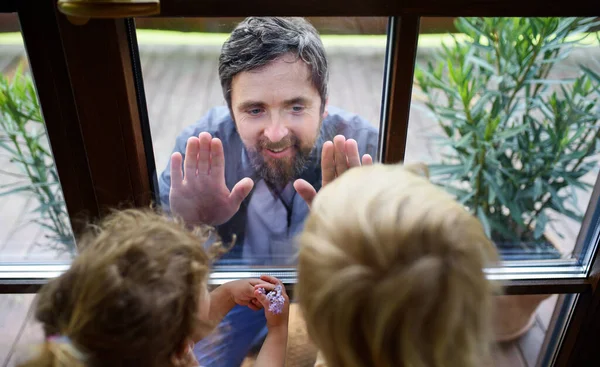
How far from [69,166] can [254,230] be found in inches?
15.3

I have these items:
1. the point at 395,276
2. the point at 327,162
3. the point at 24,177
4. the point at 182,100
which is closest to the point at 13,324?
the point at 24,177

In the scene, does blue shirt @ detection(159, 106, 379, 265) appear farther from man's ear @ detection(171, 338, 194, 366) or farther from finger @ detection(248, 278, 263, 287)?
man's ear @ detection(171, 338, 194, 366)

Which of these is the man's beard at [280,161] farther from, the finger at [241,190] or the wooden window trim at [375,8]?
the wooden window trim at [375,8]

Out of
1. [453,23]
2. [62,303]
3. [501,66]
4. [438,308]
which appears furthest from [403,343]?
[501,66]

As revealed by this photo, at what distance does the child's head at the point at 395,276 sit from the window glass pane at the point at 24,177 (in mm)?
559

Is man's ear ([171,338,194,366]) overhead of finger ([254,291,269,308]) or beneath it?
overhead

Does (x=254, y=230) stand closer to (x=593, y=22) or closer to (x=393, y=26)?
(x=393, y=26)

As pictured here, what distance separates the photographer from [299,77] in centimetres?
100

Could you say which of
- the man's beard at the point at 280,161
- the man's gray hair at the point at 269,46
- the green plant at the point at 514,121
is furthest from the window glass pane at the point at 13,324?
the green plant at the point at 514,121

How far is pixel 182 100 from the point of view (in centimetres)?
100

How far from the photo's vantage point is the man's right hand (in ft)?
3.33

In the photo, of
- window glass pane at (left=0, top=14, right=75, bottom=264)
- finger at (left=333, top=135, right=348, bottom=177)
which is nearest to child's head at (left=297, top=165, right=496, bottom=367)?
finger at (left=333, top=135, right=348, bottom=177)

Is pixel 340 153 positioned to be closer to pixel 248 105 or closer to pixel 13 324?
pixel 248 105

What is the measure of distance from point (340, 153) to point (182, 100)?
30cm
